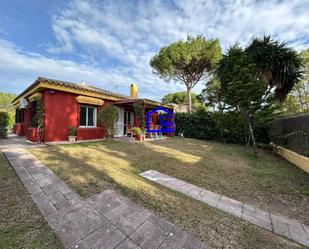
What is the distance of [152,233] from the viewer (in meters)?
2.18

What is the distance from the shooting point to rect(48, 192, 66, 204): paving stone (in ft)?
9.32

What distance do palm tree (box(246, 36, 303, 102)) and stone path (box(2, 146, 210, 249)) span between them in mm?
11568

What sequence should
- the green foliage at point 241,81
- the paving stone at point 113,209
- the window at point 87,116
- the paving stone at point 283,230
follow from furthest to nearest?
1. the window at point 87,116
2. the green foliage at point 241,81
3. the paving stone at point 113,209
4. the paving stone at point 283,230

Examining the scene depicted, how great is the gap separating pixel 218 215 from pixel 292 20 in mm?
11269

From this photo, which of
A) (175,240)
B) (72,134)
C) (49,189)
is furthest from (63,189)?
Result: (72,134)

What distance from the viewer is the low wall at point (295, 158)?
5828 millimetres

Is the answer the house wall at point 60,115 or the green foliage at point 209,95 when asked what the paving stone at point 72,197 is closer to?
the house wall at point 60,115

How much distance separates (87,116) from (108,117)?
177cm

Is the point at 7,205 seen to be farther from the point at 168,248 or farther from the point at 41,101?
the point at 41,101

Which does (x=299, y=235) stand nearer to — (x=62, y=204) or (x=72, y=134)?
(x=62, y=204)

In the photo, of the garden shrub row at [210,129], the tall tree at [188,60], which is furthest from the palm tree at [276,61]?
the tall tree at [188,60]

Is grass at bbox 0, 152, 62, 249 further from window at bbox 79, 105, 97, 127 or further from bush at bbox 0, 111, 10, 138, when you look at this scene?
bush at bbox 0, 111, 10, 138

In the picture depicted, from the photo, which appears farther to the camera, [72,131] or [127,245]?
[72,131]

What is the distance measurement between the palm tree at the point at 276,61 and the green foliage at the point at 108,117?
32.8 feet
